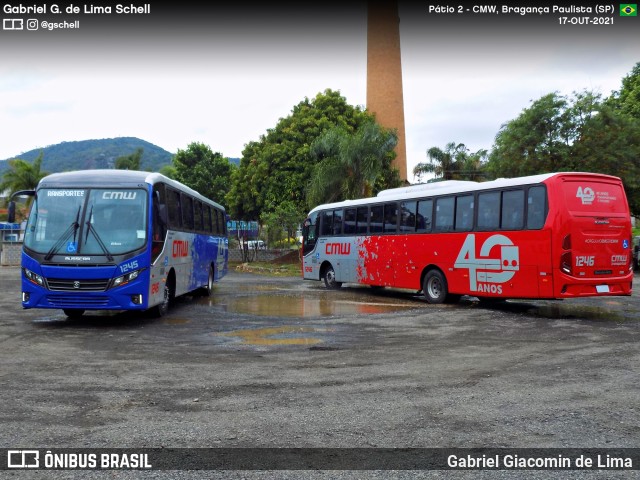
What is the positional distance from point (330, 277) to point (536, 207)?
10.1 m

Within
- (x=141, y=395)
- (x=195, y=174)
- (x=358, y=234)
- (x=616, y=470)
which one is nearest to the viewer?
(x=616, y=470)

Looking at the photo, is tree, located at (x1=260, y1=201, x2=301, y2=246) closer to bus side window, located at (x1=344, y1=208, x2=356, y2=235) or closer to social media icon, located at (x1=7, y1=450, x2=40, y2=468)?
bus side window, located at (x1=344, y1=208, x2=356, y2=235)

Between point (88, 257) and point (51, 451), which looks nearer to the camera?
point (51, 451)

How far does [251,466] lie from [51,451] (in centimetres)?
154

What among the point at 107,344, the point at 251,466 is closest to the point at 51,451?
the point at 251,466

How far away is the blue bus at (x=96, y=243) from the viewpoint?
11.3 m

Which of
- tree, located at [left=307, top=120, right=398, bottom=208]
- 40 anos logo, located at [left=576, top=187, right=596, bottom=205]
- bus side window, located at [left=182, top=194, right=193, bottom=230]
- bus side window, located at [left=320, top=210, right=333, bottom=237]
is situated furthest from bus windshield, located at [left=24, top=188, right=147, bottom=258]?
tree, located at [left=307, top=120, right=398, bottom=208]

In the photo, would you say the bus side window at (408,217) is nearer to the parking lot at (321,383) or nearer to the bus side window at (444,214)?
the bus side window at (444,214)

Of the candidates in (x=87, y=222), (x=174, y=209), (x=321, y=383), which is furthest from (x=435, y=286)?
(x=321, y=383)

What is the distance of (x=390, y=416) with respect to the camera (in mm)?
5547

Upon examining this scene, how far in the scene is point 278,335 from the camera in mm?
10656

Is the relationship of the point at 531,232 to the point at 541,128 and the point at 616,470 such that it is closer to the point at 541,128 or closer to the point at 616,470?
the point at 616,470

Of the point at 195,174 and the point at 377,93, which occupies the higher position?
the point at 377,93

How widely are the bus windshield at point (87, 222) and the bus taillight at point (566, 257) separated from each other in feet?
27.2
